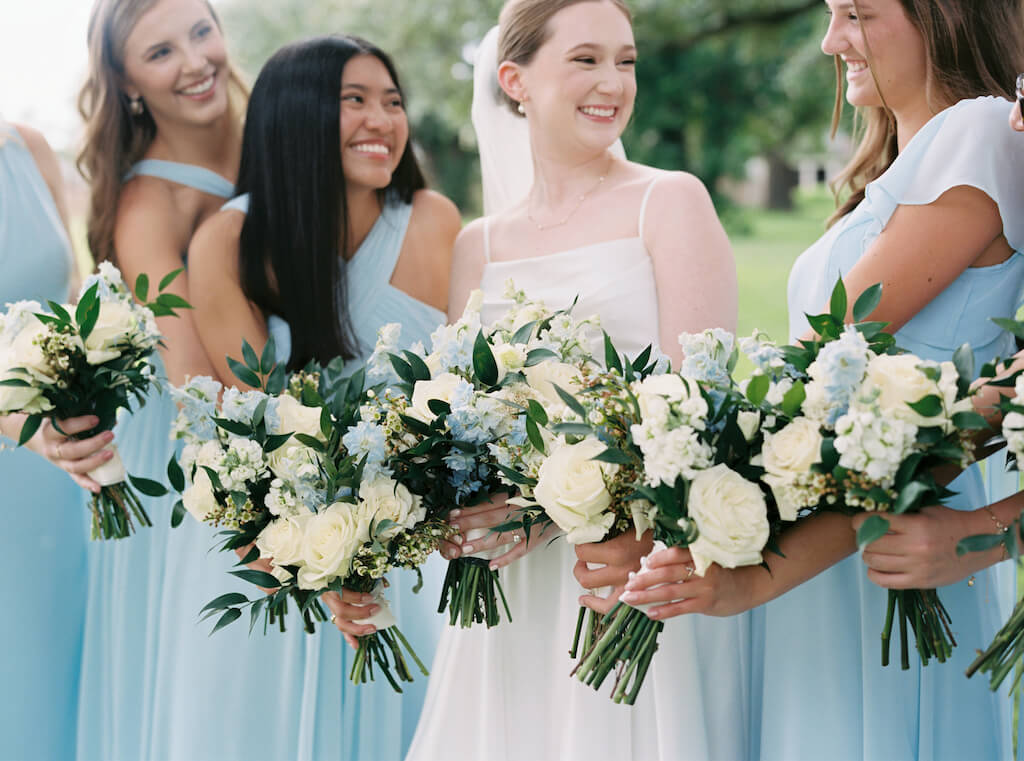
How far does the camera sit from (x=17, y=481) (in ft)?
11.7

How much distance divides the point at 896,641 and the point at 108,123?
308 centimetres

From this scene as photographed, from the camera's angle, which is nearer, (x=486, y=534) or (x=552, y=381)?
(x=552, y=381)

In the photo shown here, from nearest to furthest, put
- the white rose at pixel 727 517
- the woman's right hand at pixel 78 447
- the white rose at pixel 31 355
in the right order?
the white rose at pixel 727 517
the white rose at pixel 31 355
the woman's right hand at pixel 78 447

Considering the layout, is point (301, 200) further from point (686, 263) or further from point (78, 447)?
point (686, 263)

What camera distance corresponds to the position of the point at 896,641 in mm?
2389

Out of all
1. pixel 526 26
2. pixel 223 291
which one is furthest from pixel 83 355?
pixel 526 26

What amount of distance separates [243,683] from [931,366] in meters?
2.41

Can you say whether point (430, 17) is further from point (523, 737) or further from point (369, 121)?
point (523, 737)

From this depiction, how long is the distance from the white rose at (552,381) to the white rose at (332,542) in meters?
0.50

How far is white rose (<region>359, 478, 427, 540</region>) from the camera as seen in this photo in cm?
234

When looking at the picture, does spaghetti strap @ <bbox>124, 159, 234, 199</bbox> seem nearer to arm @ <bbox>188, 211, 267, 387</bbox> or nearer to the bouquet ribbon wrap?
arm @ <bbox>188, 211, 267, 387</bbox>

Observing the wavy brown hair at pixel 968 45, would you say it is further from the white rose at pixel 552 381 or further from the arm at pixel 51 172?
the arm at pixel 51 172

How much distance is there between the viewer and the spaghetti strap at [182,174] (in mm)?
3664

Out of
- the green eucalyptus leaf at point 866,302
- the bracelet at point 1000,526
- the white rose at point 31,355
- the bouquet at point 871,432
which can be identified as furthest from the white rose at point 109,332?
the bracelet at point 1000,526
